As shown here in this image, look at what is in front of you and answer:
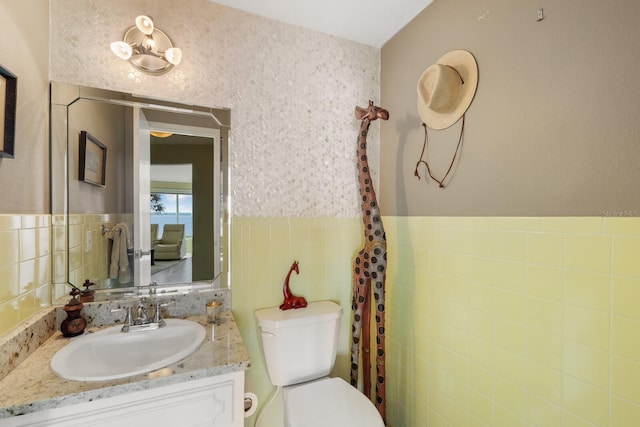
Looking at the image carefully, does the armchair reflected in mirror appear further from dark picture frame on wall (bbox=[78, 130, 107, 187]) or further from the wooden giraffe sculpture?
the wooden giraffe sculpture

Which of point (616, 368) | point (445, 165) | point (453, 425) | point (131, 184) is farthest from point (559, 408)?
point (131, 184)

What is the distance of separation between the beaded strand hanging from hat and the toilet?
905mm

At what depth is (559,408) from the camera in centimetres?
86

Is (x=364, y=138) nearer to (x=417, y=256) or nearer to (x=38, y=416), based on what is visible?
(x=417, y=256)

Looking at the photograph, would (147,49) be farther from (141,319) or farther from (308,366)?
(308,366)

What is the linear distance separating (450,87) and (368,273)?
3.06 ft

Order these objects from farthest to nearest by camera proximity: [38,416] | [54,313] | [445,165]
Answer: [445,165], [54,313], [38,416]

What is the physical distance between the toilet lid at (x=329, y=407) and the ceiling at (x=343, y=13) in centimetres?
184

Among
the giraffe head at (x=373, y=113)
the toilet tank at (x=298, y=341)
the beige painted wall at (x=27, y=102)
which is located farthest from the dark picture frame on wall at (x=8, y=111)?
the giraffe head at (x=373, y=113)

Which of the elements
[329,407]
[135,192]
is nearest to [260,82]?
[135,192]

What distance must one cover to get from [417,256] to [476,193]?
43 centimetres

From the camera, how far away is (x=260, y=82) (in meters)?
1.46

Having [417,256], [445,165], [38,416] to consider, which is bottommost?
[38,416]

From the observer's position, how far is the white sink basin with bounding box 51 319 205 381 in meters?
0.96
